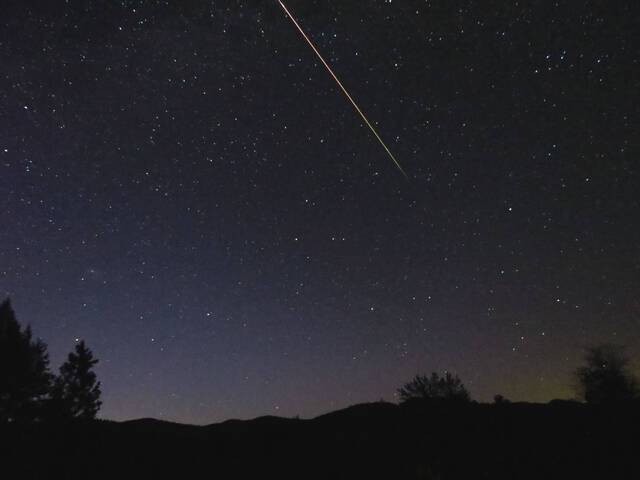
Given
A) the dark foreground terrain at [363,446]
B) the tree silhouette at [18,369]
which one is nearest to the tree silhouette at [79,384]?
the tree silhouette at [18,369]

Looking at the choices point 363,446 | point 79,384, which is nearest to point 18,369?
point 79,384

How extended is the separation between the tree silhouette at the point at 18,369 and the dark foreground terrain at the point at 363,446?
428 inches

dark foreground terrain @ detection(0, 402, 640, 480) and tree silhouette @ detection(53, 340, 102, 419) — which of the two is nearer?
dark foreground terrain @ detection(0, 402, 640, 480)

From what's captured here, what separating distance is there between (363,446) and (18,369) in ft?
70.3

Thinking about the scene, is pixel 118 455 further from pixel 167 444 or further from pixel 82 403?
pixel 82 403

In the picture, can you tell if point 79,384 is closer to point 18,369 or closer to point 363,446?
point 18,369

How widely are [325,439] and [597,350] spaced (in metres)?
25.2

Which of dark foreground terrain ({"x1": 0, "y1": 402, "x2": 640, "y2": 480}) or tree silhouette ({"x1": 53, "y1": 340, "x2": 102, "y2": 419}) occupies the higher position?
tree silhouette ({"x1": 53, "y1": 340, "x2": 102, "y2": 419})

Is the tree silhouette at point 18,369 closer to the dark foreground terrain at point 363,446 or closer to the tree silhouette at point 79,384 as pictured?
the tree silhouette at point 79,384

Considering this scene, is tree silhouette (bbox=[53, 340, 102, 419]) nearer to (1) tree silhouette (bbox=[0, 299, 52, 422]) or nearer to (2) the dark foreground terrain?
(1) tree silhouette (bbox=[0, 299, 52, 422])

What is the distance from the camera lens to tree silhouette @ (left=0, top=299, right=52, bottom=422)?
25875 mm

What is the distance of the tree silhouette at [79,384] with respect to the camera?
29.9 metres

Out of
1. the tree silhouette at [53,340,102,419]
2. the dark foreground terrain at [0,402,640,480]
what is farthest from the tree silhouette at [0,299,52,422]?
the dark foreground terrain at [0,402,640,480]

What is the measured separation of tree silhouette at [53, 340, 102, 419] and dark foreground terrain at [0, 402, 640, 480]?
47.5 ft
